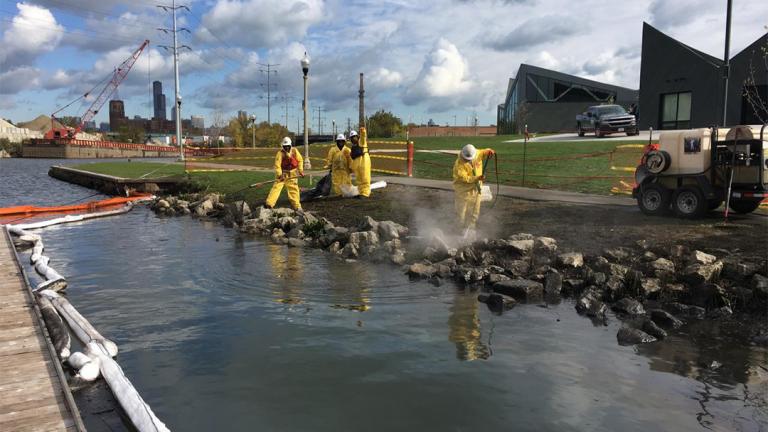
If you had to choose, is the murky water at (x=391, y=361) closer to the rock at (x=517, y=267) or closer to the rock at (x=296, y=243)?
the rock at (x=517, y=267)

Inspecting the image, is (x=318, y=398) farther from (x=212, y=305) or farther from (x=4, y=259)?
(x=4, y=259)

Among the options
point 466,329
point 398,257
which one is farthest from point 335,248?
point 466,329

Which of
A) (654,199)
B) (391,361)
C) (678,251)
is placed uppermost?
(654,199)


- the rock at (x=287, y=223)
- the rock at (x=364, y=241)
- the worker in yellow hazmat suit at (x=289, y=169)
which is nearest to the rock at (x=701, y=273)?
the rock at (x=364, y=241)

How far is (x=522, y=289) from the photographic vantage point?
8641mm

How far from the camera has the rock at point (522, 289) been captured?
8.61m

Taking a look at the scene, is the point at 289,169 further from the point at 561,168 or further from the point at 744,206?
the point at 744,206

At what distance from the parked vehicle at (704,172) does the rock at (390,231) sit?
16.6ft

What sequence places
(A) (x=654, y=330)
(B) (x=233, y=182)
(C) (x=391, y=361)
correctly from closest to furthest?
(C) (x=391, y=361) < (A) (x=654, y=330) < (B) (x=233, y=182)

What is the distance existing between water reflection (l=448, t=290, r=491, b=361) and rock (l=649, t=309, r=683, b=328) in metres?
2.29

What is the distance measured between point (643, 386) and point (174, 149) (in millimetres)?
98266

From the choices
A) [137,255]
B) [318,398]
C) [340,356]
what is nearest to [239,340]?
[340,356]

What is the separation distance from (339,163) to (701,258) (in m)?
10.0

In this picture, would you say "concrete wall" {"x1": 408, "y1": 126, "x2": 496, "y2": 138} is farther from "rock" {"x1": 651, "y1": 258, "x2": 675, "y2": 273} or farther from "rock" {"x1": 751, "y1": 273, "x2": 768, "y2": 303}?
"rock" {"x1": 751, "y1": 273, "x2": 768, "y2": 303}
